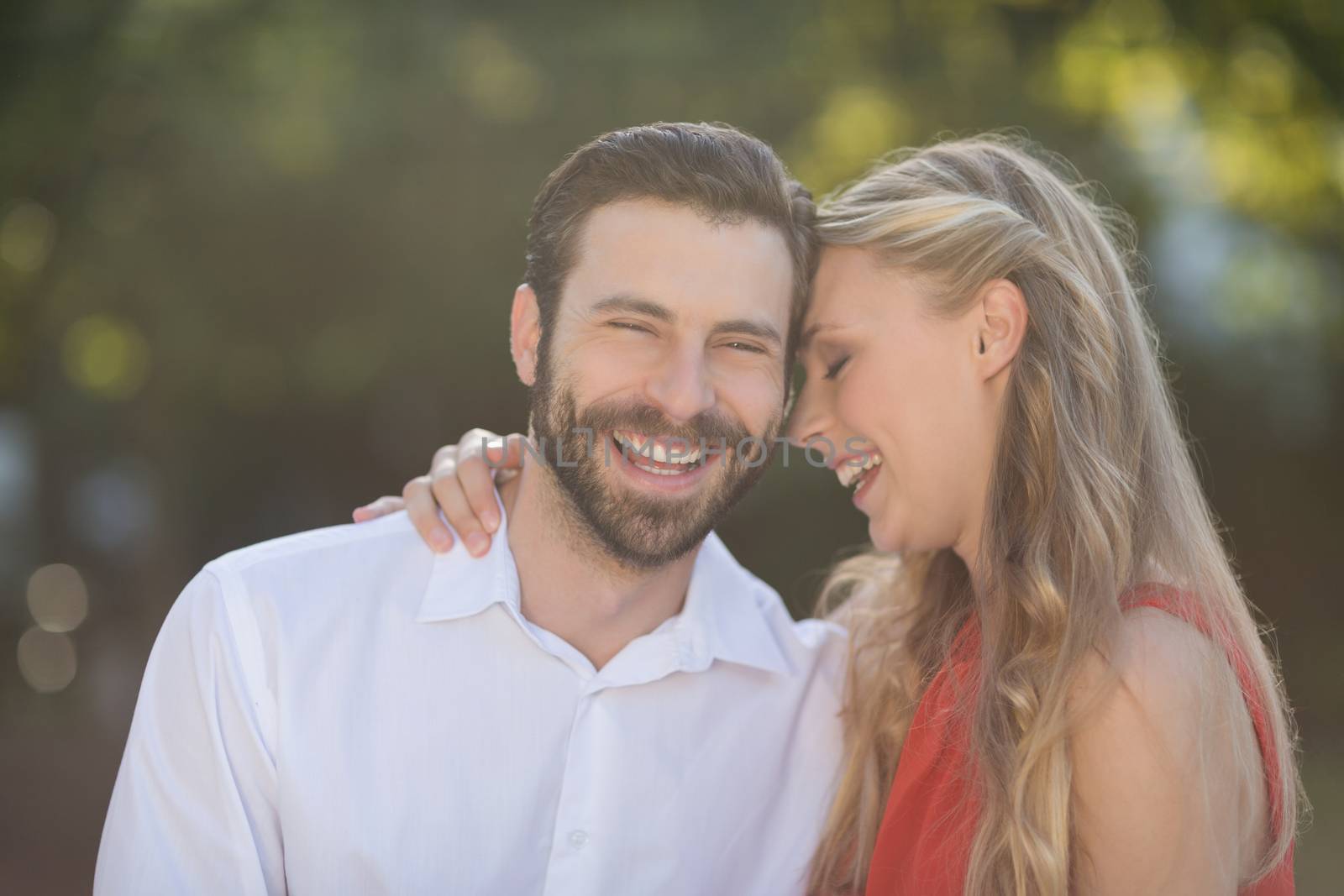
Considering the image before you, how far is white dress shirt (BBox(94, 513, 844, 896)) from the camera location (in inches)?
87.8

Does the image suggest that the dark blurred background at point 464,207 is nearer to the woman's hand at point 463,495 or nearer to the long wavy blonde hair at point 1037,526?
the long wavy blonde hair at point 1037,526

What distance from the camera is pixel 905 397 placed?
2527 millimetres

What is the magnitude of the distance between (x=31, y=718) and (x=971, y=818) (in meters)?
7.00

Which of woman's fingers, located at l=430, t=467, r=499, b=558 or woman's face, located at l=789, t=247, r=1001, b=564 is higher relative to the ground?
woman's face, located at l=789, t=247, r=1001, b=564

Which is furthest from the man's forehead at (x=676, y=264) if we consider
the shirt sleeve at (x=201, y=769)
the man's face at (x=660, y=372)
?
the shirt sleeve at (x=201, y=769)

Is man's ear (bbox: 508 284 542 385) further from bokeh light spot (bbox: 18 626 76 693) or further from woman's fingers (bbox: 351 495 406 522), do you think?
bokeh light spot (bbox: 18 626 76 693)

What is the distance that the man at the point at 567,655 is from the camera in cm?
226

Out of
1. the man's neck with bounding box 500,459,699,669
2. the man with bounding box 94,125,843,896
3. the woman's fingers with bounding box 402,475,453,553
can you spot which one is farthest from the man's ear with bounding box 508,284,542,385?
the woman's fingers with bounding box 402,475,453,553

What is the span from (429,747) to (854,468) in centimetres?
115

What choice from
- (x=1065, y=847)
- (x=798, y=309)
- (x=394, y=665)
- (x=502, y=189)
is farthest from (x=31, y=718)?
(x=1065, y=847)

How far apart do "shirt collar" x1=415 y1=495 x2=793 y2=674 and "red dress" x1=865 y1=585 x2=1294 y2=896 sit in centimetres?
40

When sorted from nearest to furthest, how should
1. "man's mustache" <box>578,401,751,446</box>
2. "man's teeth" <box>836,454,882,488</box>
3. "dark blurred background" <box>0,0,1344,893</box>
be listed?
1. "man's mustache" <box>578,401,751,446</box>
2. "man's teeth" <box>836,454,882,488</box>
3. "dark blurred background" <box>0,0,1344,893</box>

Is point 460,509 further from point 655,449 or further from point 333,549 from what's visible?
point 655,449

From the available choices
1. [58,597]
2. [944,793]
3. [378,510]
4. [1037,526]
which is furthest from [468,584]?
[58,597]
